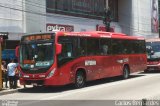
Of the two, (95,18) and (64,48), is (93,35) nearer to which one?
(64,48)

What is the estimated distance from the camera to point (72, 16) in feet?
152

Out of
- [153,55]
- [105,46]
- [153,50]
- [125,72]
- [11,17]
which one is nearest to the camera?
[105,46]

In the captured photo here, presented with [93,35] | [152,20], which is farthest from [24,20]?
[152,20]

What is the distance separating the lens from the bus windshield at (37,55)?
61.6ft

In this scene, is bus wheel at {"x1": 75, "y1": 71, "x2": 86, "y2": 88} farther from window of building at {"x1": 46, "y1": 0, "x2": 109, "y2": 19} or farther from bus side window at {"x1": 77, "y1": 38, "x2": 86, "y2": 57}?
window of building at {"x1": 46, "y1": 0, "x2": 109, "y2": 19}

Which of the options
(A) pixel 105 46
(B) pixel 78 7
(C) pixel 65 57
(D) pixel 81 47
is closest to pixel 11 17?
(A) pixel 105 46

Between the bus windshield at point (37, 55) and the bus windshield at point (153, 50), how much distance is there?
14.7 m

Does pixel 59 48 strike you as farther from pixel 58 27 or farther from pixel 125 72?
pixel 58 27

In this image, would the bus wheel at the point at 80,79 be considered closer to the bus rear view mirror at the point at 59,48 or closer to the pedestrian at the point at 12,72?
the bus rear view mirror at the point at 59,48

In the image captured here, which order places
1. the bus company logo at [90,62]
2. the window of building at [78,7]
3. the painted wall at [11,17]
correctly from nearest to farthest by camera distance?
the bus company logo at [90,62] → the painted wall at [11,17] → the window of building at [78,7]

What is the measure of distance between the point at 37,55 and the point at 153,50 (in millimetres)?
15136

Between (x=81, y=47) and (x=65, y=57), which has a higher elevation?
(x=81, y=47)

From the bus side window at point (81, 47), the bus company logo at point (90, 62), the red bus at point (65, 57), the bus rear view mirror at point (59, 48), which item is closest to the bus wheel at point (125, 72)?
the red bus at point (65, 57)

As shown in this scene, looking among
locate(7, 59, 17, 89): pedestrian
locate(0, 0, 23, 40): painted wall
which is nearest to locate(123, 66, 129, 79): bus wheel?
locate(7, 59, 17, 89): pedestrian
